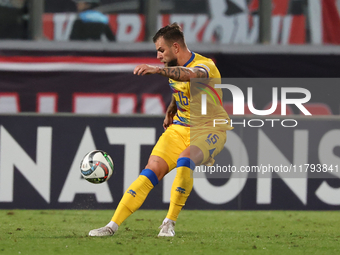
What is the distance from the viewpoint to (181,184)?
5.04 m

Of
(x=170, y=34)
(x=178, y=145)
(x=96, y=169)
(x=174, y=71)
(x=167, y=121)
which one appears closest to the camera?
(x=174, y=71)

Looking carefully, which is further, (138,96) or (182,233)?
(138,96)

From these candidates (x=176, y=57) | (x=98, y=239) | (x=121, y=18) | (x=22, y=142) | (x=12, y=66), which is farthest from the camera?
(x=121, y=18)

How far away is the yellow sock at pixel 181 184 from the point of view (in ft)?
16.4

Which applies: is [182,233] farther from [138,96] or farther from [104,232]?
[138,96]

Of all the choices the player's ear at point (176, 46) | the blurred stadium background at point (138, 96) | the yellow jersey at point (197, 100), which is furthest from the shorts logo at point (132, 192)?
the blurred stadium background at point (138, 96)

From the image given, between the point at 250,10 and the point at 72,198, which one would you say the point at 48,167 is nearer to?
the point at 72,198

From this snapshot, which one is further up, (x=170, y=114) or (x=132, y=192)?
(x=170, y=114)

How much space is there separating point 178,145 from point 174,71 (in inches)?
33.4

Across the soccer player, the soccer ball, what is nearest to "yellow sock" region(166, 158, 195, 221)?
the soccer player

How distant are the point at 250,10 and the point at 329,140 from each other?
98.8 inches

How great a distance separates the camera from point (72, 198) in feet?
23.6

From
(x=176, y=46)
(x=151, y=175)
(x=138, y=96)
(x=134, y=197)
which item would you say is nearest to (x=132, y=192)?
(x=134, y=197)

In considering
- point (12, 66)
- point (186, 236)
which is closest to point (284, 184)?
point (186, 236)
